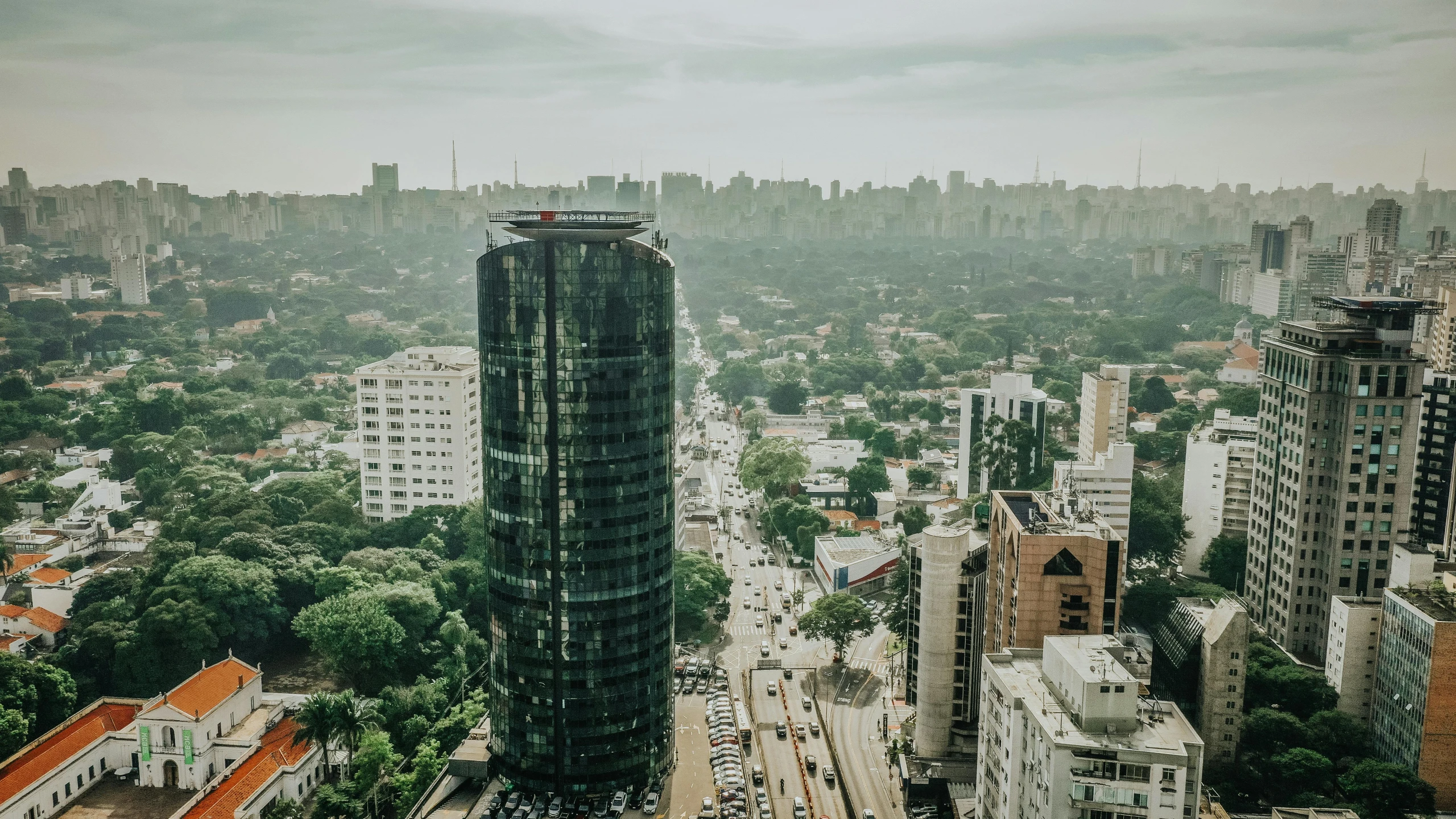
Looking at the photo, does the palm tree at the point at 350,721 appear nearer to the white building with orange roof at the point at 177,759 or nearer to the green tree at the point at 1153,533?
the white building with orange roof at the point at 177,759

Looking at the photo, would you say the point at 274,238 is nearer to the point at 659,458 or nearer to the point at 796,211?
the point at 796,211

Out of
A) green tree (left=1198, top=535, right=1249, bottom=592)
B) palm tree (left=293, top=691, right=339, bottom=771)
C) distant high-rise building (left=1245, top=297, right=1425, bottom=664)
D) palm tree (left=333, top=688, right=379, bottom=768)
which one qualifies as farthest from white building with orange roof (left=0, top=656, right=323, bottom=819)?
green tree (left=1198, top=535, right=1249, bottom=592)

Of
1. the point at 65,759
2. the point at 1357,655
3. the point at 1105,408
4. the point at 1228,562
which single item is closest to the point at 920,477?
the point at 1105,408

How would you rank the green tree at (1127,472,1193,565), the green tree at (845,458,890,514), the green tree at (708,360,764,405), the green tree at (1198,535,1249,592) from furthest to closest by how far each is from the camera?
the green tree at (708,360,764,405), the green tree at (845,458,890,514), the green tree at (1127,472,1193,565), the green tree at (1198,535,1249,592)

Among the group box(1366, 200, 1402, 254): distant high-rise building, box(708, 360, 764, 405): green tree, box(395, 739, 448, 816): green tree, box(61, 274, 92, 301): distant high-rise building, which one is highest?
box(1366, 200, 1402, 254): distant high-rise building

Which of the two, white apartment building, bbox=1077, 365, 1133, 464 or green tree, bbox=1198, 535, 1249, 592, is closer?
green tree, bbox=1198, 535, 1249, 592

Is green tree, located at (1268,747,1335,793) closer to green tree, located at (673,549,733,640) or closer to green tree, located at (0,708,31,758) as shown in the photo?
green tree, located at (673,549,733,640)
